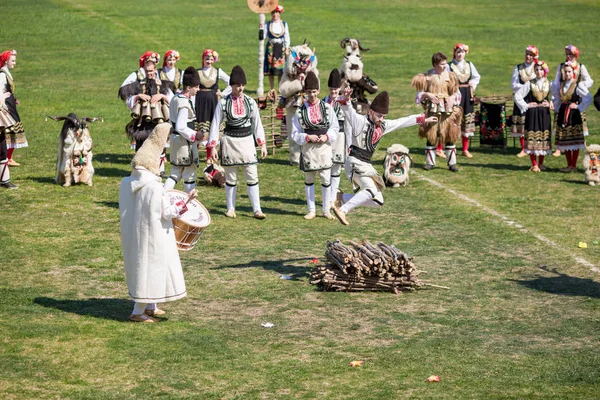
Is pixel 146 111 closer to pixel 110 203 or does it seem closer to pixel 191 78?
pixel 110 203

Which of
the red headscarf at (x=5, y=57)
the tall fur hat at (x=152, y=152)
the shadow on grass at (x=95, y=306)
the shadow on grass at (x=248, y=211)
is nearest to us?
the tall fur hat at (x=152, y=152)

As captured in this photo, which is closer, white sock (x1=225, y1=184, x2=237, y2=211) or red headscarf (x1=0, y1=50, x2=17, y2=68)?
white sock (x1=225, y1=184, x2=237, y2=211)

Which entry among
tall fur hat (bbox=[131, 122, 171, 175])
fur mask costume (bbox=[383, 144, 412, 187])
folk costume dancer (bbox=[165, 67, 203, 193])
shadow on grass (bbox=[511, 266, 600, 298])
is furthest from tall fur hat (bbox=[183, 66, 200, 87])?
shadow on grass (bbox=[511, 266, 600, 298])

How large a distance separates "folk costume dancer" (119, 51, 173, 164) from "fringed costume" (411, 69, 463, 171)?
4.69m

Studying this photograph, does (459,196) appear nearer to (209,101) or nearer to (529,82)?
(529,82)

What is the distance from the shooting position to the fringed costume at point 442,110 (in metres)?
19.5

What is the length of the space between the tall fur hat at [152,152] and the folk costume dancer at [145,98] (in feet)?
22.2

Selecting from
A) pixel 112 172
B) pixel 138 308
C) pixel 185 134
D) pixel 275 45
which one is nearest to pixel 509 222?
Result: pixel 185 134

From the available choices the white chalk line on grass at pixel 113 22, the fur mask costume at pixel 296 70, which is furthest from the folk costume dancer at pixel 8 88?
the white chalk line on grass at pixel 113 22

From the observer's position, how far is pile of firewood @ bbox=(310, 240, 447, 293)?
12516 millimetres

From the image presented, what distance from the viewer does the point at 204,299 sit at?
12375 mm

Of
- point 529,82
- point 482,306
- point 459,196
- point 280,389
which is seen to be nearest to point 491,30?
point 529,82

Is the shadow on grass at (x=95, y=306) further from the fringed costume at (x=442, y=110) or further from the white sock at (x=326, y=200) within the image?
the fringed costume at (x=442, y=110)

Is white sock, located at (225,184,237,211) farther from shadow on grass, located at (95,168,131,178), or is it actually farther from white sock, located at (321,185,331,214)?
shadow on grass, located at (95,168,131,178)
